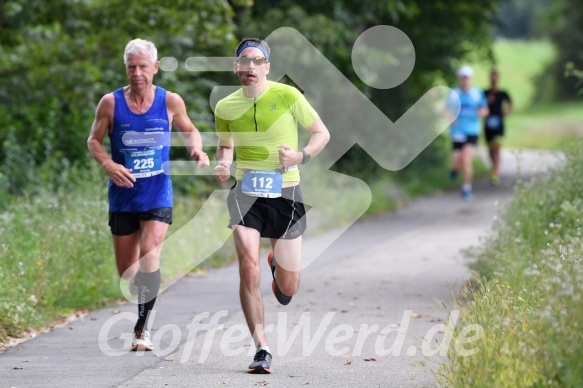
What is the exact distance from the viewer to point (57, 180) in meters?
15.5

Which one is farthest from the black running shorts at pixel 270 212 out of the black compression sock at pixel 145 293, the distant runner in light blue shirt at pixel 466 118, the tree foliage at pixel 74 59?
the distant runner in light blue shirt at pixel 466 118

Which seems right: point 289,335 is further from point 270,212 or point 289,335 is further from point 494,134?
point 494,134

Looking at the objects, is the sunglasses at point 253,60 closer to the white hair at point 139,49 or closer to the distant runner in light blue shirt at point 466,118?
the white hair at point 139,49

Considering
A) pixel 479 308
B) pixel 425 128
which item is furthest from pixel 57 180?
pixel 425 128

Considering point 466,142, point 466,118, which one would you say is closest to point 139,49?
point 466,118

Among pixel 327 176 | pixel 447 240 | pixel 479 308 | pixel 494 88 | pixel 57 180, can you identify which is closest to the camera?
pixel 479 308

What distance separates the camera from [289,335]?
948 cm

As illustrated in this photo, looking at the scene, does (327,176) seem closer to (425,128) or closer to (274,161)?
(425,128)

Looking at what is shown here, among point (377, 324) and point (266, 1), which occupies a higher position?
point (266, 1)

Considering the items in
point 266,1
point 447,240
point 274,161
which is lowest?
point 447,240

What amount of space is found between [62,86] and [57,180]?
4.95 ft

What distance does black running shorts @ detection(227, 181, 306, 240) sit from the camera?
832cm

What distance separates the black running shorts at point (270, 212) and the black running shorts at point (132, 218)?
2.73ft

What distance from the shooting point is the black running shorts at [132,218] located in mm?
9023
